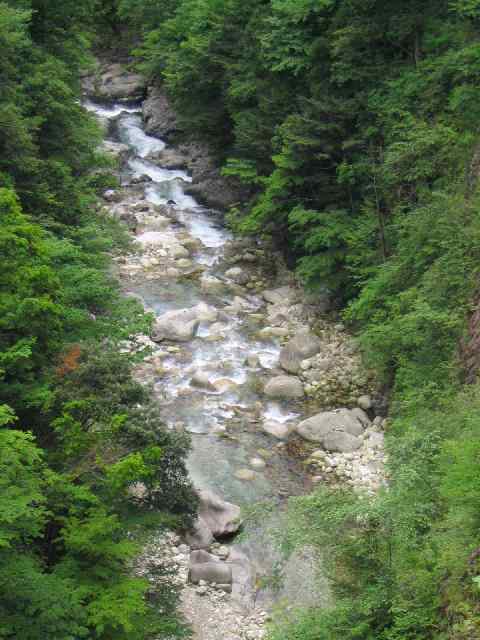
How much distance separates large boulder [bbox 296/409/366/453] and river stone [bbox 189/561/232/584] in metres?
4.19

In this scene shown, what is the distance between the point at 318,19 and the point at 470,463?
16.0 meters

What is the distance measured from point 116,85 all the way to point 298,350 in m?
24.1

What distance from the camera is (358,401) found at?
15898mm

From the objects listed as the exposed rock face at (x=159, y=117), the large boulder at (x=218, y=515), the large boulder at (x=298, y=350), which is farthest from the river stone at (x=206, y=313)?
the exposed rock face at (x=159, y=117)

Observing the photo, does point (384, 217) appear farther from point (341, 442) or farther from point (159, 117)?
point (159, 117)

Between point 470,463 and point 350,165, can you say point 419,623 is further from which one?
point 350,165

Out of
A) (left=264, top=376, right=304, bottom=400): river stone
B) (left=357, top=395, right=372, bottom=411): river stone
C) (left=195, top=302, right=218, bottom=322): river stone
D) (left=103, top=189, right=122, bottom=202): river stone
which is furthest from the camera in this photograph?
(left=103, top=189, right=122, bottom=202): river stone

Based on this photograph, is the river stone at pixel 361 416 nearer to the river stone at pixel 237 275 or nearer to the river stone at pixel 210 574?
the river stone at pixel 210 574

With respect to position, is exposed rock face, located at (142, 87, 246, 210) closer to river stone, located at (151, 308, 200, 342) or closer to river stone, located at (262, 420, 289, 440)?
river stone, located at (151, 308, 200, 342)

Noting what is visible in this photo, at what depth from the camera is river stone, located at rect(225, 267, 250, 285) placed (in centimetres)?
2155

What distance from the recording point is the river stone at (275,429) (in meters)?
15.0

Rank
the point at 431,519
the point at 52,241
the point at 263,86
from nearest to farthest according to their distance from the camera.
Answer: the point at 431,519, the point at 52,241, the point at 263,86

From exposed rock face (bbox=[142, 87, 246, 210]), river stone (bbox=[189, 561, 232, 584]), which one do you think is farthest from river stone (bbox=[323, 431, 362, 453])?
exposed rock face (bbox=[142, 87, 246, 210])

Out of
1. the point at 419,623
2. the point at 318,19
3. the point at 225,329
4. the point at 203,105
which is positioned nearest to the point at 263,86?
the point at 318,19
